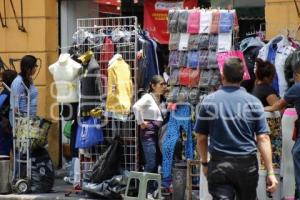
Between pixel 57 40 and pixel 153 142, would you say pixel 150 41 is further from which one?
pixel 57 40

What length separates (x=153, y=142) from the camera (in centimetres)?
1017

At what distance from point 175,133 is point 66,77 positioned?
1.75 m

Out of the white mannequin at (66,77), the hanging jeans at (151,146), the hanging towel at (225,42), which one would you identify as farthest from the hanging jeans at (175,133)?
the white mannequin at (66,77)

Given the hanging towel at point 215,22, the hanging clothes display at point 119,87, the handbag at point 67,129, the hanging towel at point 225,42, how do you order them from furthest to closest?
the handbag at point 67,129
the hanging clothes display at point 119,87
the hanging towel at point 215,22
the hanging towel at point 225,42

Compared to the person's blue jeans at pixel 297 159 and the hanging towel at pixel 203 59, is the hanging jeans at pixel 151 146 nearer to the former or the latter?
the hanging towel at pixel 203 59

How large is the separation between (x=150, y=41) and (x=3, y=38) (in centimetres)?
327

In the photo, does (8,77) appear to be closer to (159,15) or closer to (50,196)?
(50,196)

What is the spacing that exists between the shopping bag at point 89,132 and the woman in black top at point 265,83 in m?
2.42

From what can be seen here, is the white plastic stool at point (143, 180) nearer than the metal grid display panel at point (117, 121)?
Yes

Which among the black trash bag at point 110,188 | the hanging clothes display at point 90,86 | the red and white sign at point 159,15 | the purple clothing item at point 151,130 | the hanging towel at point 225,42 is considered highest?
the red and white sign at point 159,15

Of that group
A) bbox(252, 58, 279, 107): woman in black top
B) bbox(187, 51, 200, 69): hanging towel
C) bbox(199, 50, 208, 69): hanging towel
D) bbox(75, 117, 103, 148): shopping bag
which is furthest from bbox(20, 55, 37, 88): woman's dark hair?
bbox(252, 58, 279, 107): woman in black top

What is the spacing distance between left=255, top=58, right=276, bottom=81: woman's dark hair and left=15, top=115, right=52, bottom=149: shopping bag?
11.0 ft

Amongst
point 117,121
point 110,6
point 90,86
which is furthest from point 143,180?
point 110,6

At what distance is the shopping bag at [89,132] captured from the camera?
10352 mm
